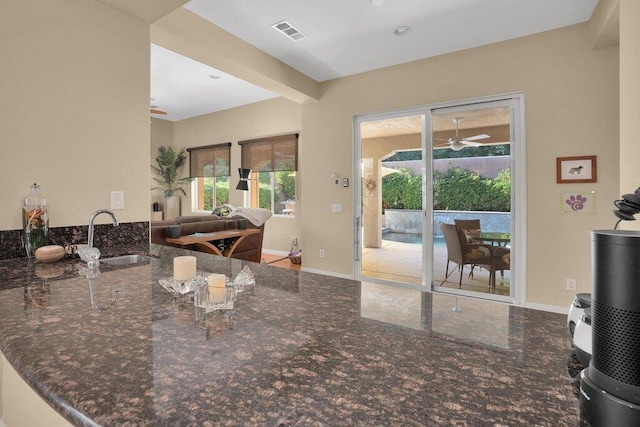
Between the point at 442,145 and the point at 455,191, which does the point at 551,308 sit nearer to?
the point at 455,191

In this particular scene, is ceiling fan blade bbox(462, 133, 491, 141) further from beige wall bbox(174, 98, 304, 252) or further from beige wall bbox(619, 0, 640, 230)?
beige wall bbox(174, 98, 304, 252)

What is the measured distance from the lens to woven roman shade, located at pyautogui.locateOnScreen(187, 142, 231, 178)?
727cm

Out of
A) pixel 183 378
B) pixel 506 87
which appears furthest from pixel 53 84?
pixel 506 87

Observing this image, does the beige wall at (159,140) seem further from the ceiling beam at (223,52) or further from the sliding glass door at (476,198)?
the sliding glass door at (476,198)

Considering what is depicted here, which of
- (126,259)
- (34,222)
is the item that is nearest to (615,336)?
(126,259)

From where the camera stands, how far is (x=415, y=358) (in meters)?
0.66

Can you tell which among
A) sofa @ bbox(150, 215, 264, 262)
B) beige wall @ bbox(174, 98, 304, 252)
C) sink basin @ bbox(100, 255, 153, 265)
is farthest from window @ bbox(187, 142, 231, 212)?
sink basin @ bbox(100, 255, 153, 265)

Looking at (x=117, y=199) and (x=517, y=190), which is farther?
(x=517, y=190)

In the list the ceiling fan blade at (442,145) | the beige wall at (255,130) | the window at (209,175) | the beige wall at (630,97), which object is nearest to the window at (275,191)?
the beige wall at (255,130)

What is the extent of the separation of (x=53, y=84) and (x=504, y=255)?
13.5 ft

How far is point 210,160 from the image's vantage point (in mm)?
7562

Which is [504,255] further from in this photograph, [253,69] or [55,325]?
[55,325]

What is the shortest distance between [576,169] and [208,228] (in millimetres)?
4344

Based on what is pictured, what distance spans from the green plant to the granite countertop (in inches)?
287
